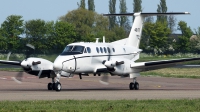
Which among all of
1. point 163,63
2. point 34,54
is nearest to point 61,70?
point 34,54

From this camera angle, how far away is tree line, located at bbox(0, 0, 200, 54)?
265 feet

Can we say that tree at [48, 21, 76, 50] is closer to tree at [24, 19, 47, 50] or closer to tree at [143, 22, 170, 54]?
tree at [24, 19, 47, 50]

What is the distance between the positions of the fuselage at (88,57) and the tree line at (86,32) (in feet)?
84.3

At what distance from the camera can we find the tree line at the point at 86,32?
8075cm

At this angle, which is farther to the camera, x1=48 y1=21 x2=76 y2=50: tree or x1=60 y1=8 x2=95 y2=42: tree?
x1=60 y1=8 x2=95 y2=42: tree

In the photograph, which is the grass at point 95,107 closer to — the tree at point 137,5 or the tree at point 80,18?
the tree at point 80,18

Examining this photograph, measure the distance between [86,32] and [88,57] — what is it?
263 ft

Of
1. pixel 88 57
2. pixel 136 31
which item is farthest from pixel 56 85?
pixel 136 31

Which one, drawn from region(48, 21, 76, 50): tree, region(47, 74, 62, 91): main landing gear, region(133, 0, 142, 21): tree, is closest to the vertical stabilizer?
region(47, 74, 62, 91): main landing gear

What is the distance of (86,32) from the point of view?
4313 inches

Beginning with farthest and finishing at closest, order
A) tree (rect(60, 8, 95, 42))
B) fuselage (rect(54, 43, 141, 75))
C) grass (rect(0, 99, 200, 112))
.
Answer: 1. tree (rect(60, 8, 95, 42))
2. fuselage (rect(54, 43, 141, 75))
3. grass (rect(0, 99, 200, 112))

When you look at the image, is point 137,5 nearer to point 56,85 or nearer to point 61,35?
point 61,35

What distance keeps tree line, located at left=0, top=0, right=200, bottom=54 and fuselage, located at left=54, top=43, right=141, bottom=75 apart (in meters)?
25.7

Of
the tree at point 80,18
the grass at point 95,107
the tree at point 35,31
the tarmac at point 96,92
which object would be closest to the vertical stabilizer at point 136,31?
the tarmac at point 96,92
